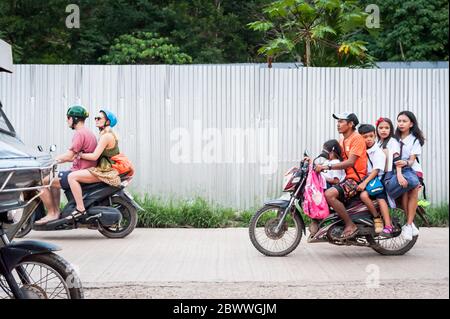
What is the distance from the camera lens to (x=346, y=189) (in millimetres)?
9070

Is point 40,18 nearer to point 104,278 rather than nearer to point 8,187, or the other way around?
point 104,278

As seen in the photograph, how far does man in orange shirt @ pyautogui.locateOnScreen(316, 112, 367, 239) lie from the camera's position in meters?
8.97

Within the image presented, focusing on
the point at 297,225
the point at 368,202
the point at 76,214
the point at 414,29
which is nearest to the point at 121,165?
the point at 76,214

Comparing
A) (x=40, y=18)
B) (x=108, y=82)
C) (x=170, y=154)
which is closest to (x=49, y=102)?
(x=108, y=82)

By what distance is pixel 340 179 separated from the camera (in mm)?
9266

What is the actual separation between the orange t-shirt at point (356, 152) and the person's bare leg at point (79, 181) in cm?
340

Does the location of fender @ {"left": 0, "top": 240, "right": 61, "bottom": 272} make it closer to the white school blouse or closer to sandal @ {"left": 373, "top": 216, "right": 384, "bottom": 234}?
sandal @ {"left": 373, "top": 216, "right": 384, "bottom": 234}

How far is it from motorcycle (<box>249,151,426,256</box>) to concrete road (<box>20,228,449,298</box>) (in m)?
0.17

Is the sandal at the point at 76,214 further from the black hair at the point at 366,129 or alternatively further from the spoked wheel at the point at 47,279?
the spoked wheel at the point at 47,279

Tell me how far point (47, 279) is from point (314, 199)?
169 inches

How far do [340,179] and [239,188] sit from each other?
143 inches

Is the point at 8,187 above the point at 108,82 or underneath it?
underneath

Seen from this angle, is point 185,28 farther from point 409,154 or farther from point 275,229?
point 275,229
